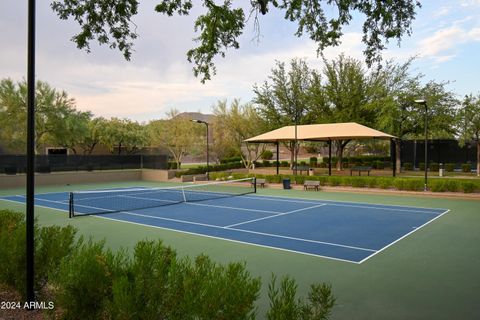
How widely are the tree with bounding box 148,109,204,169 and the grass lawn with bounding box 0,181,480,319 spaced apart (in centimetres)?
3206

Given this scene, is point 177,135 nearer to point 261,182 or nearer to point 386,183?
point 261,182

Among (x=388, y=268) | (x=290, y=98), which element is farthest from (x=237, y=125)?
(x=388, y=268)

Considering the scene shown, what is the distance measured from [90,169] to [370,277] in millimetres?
31374

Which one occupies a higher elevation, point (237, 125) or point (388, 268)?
point (237, 125)

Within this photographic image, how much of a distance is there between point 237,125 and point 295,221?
31.3 metres

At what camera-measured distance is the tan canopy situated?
101 ft

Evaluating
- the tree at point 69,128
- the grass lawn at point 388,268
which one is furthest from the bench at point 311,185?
the tree at point 69,128

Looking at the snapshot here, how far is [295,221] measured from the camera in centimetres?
1553

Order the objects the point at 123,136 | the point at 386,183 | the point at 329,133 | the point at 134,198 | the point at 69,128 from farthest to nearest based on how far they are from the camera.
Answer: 1. the point at 123,136
2. the point at 69,128
3. the point at 329,133
4. the point at 386,183
5. the point at 134,198

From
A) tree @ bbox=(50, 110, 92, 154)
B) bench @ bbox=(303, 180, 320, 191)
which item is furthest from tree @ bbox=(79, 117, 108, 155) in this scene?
bench @ bbox=(303, 180, 320, 191)

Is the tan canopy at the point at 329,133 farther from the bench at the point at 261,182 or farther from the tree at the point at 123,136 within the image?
the tree at the point at 123,136

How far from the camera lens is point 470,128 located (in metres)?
31.2

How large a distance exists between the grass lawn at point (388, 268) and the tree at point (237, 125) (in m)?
31.5

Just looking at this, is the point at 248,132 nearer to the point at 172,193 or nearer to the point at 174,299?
the point at 172,193
